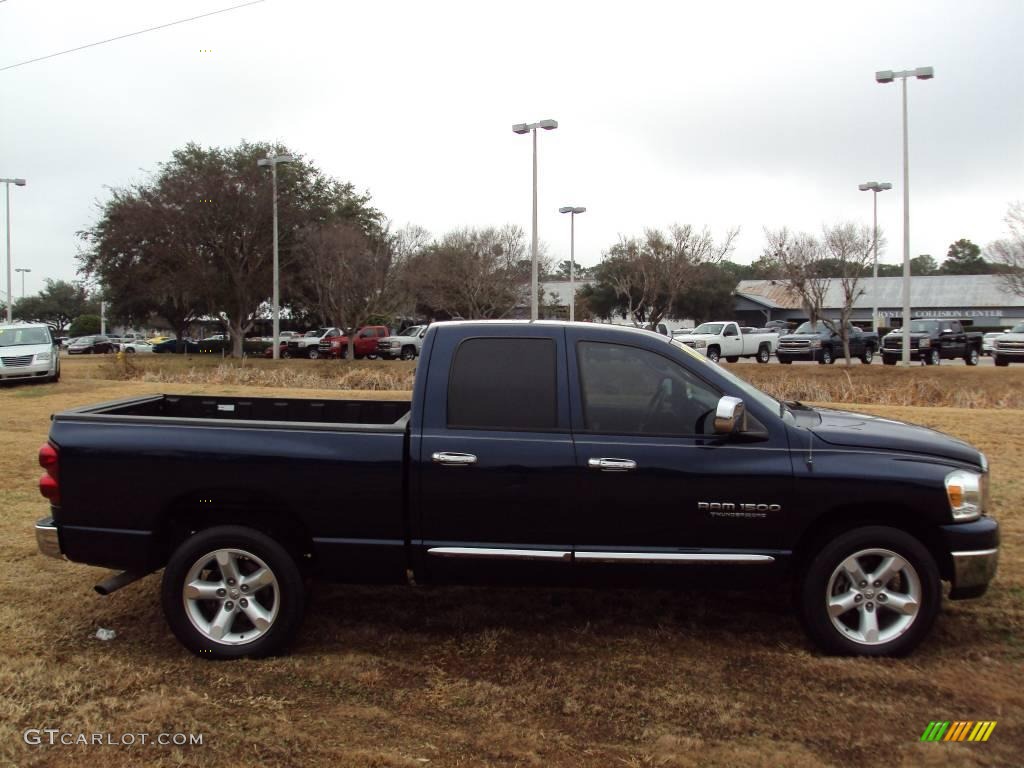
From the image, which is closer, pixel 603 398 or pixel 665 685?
pixel 665 685

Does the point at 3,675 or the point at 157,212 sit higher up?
the point at 157,212

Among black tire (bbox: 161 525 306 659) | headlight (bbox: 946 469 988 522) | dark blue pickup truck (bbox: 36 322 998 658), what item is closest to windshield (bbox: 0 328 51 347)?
dark blue pickup truck (bbox: 36 322 998 658)

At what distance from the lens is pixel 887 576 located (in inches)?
176

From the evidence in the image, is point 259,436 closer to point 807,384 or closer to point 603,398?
point 603,398

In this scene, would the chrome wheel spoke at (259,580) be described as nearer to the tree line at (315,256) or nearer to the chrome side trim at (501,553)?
the chrome side trim at (501,553)

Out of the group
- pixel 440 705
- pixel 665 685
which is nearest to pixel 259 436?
pixel 440 705

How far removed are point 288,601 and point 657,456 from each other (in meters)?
2.09

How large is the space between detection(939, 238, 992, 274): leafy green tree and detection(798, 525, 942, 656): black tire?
9422cm

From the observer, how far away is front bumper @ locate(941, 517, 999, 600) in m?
4.46

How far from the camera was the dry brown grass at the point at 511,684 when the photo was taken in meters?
3.70

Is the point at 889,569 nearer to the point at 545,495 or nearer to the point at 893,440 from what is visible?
the point at 893,440

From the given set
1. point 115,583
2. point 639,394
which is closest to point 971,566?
point 639,394

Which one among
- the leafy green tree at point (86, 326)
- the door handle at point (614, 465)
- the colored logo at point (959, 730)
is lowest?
the colored logo at point (959, 730)

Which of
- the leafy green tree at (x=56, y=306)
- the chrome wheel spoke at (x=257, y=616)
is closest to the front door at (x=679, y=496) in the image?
the chrome wheel spoke at (x=257, y=616)
